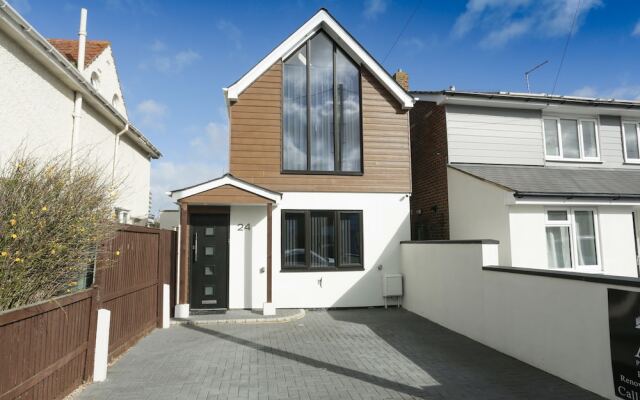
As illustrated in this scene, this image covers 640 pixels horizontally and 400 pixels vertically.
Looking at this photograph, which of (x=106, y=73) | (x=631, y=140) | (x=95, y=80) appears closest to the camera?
(x=95, y=80)

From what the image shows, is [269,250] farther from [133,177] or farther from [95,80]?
[95,80]

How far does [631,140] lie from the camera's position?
42.6ft

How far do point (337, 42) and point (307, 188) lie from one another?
456 centimetres

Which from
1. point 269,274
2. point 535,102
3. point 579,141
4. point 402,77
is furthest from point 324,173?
point 579,141

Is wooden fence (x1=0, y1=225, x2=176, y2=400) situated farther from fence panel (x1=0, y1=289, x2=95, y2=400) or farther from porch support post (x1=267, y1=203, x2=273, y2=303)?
porch support post (x1=267, y1=203, x2=273, y2=303)

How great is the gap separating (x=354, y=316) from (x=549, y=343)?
512 centimetres

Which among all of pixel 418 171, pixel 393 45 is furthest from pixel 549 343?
pixel 393 45

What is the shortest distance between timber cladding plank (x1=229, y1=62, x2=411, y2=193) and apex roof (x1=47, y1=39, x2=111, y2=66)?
13.8ft

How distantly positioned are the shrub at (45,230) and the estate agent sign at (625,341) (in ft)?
20.8

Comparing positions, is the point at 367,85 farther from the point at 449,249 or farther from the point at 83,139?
the point at 83,139

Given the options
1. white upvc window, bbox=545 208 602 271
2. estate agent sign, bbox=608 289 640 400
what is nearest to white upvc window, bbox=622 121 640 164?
white upvc window, bbox=545 208 602 271

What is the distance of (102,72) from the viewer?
11844 millimetres

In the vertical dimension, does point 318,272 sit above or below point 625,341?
above

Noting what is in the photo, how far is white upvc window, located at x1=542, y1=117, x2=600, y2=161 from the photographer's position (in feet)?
39.8
